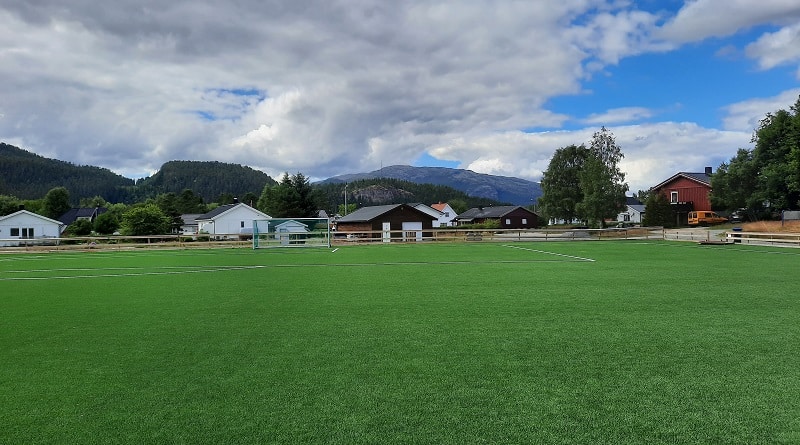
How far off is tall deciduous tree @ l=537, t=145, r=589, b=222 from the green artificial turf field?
4406 cm

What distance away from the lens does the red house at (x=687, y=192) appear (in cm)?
6162

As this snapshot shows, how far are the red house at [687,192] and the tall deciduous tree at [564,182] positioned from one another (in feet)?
43.7

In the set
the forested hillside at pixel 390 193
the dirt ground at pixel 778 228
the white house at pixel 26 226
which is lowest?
the dirt ground at pixel 778 228

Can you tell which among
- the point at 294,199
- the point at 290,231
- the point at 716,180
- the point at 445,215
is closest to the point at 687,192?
the point at 716,180

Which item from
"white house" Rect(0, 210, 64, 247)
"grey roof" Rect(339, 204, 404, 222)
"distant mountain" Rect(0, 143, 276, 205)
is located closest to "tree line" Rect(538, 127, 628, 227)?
"grey roof" Rect(339, 204, 404, 222)

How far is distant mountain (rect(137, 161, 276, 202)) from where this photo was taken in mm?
183125

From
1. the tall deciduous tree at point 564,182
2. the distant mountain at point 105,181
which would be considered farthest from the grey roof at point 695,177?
the distant mountain at point 105,181

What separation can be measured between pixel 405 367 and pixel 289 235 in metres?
30.5

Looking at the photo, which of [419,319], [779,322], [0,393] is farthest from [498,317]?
[0,393]

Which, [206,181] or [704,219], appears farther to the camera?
[206,181]

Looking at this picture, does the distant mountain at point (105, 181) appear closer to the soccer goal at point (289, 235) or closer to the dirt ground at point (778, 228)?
the soccer goal at point (289, 235)

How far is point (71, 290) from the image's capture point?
1198cm

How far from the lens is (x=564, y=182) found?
54312mm

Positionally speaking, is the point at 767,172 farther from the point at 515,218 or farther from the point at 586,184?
the point at 515,218
